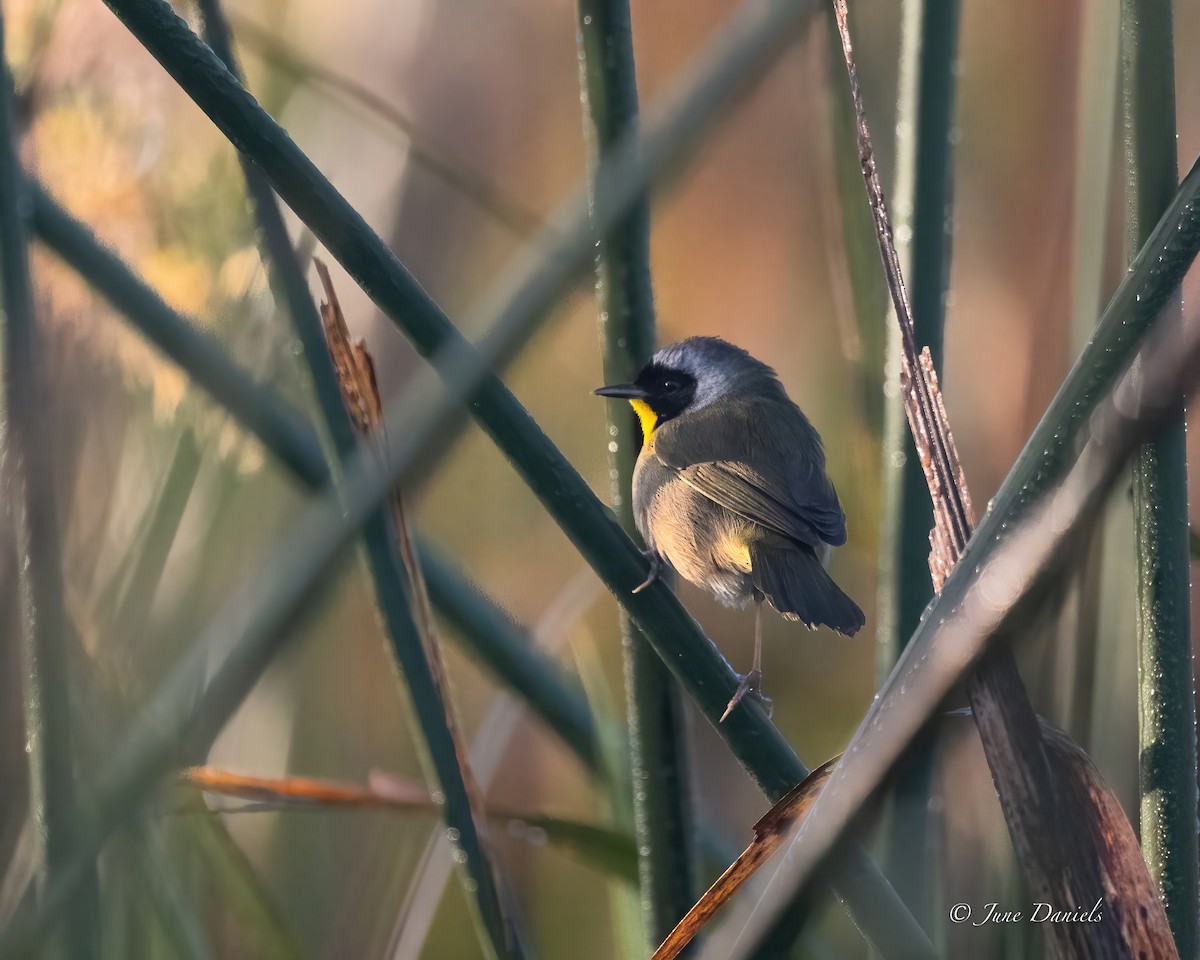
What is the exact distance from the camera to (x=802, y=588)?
1304mm

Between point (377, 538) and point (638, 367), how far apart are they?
0.26 metres

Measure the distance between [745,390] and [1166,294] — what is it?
1.14m

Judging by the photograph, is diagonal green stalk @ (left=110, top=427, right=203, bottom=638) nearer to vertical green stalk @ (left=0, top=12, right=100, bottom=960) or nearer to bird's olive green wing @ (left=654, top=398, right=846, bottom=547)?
vertical green stalk @ (left=0, top=12, right=100, bottom=960)

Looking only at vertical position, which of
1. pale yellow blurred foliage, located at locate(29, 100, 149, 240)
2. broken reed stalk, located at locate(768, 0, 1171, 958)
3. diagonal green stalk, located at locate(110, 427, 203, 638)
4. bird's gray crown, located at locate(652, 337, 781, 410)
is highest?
bird's gray crown, located at locate(652, 337, 781, 410)

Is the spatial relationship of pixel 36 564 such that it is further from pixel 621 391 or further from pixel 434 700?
pixel 621 391

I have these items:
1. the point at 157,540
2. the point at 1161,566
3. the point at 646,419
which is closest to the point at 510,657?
the point at 157,540

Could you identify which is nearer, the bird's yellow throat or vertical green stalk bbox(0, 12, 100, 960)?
vertical green stalk bbox(0, 12, 100, 960)

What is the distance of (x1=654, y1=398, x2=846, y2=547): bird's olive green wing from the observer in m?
1.40

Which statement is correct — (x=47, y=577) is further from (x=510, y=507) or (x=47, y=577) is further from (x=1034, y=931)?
(x=510, y=507)

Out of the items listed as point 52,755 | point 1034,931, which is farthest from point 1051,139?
point 52,755

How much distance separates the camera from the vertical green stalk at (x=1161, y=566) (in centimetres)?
76

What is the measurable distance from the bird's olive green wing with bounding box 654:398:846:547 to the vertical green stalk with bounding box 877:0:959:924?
294 millimetres

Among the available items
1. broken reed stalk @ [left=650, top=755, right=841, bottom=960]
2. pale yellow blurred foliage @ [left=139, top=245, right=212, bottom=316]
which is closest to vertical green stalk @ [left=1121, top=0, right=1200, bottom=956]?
broken reed stalk @ [left=650, top=755, right=841, bottom=960]

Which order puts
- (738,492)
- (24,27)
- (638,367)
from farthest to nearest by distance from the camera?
(738,492), (24,27), (638,367)
